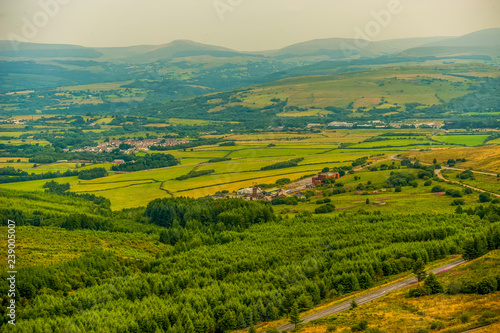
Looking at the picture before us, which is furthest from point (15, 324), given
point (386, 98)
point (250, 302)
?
point (386, 98)

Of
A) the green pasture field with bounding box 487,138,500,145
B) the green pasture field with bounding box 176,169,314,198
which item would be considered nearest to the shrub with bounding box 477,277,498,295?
the green pasture field with bounding box 176,169,314,198

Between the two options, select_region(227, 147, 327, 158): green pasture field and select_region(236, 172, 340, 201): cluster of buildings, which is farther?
select_region(227, 147, 327, 158): green pasture field

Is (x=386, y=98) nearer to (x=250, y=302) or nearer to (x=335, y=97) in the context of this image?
(x=335, y=97)

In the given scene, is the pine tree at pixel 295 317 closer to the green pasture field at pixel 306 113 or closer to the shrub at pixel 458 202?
the shrub at pixel 458 202

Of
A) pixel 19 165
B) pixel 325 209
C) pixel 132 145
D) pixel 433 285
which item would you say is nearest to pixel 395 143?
pixel 325 209

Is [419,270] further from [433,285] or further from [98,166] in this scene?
[98,166]

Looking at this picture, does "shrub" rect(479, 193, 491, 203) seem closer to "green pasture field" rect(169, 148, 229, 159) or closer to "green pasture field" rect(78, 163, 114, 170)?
"green pasture field" rect(169, 148, 229, 159)
